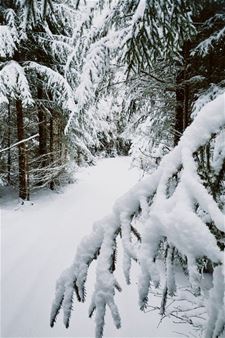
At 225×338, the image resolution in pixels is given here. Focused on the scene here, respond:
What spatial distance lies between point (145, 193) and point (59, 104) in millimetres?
9872

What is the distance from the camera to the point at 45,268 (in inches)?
246

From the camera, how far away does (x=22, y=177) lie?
10484 millimetres

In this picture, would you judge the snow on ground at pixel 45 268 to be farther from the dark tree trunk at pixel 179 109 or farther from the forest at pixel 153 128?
the dark tree trunk at pixel 179 109

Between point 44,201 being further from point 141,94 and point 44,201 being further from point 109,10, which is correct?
point 109,10

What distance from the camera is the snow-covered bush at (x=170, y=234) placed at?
1087mm

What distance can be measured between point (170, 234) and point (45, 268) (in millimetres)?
5591

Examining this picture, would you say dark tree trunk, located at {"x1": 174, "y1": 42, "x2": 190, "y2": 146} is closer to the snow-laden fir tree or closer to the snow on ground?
the snow on ground

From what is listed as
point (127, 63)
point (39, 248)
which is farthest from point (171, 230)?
point (39, 248)

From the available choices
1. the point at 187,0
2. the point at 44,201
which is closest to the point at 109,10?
the point at 187,0

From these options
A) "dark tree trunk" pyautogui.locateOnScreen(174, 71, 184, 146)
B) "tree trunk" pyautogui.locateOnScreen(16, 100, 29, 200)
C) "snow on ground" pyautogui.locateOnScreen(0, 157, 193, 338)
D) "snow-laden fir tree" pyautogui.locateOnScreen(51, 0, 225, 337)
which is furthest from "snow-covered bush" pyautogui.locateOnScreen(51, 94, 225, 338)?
"tree trunk" pyautogui.locateOnScreen(16, 100, 29, 200)

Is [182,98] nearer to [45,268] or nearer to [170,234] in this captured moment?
[45,268]

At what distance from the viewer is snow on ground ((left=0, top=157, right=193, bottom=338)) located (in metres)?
4.55

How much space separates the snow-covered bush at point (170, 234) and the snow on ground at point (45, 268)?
3.43 meters

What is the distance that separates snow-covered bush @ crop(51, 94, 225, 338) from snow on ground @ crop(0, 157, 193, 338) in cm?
343
